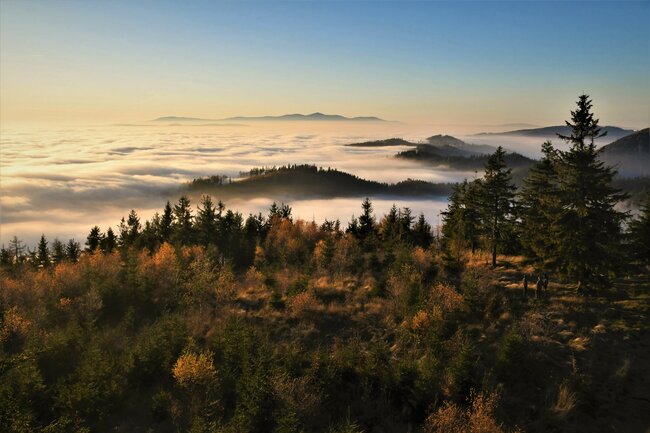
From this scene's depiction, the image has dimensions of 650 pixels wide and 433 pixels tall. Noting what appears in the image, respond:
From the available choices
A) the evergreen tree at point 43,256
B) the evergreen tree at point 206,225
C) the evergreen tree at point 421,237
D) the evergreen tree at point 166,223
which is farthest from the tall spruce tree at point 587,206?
the evergreen tree at point 43,256

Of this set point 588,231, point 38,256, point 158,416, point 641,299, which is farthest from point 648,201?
point 38,256

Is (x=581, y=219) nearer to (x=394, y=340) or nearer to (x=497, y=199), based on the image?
(x=497, y=199)

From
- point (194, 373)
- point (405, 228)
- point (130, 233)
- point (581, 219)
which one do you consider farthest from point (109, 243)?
point (581, 219)

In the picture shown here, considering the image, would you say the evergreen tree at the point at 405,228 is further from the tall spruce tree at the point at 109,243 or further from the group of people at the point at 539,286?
the tall spruce tree at the point at 109,243

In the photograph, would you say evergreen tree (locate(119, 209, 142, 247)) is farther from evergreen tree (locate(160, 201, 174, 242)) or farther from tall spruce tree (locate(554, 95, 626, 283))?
tall spruce tree (locate(554, 95, 626, 283))

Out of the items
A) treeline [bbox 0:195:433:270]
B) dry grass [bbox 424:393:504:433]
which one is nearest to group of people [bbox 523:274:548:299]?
dry grass [bbox 424:393:504:433]
